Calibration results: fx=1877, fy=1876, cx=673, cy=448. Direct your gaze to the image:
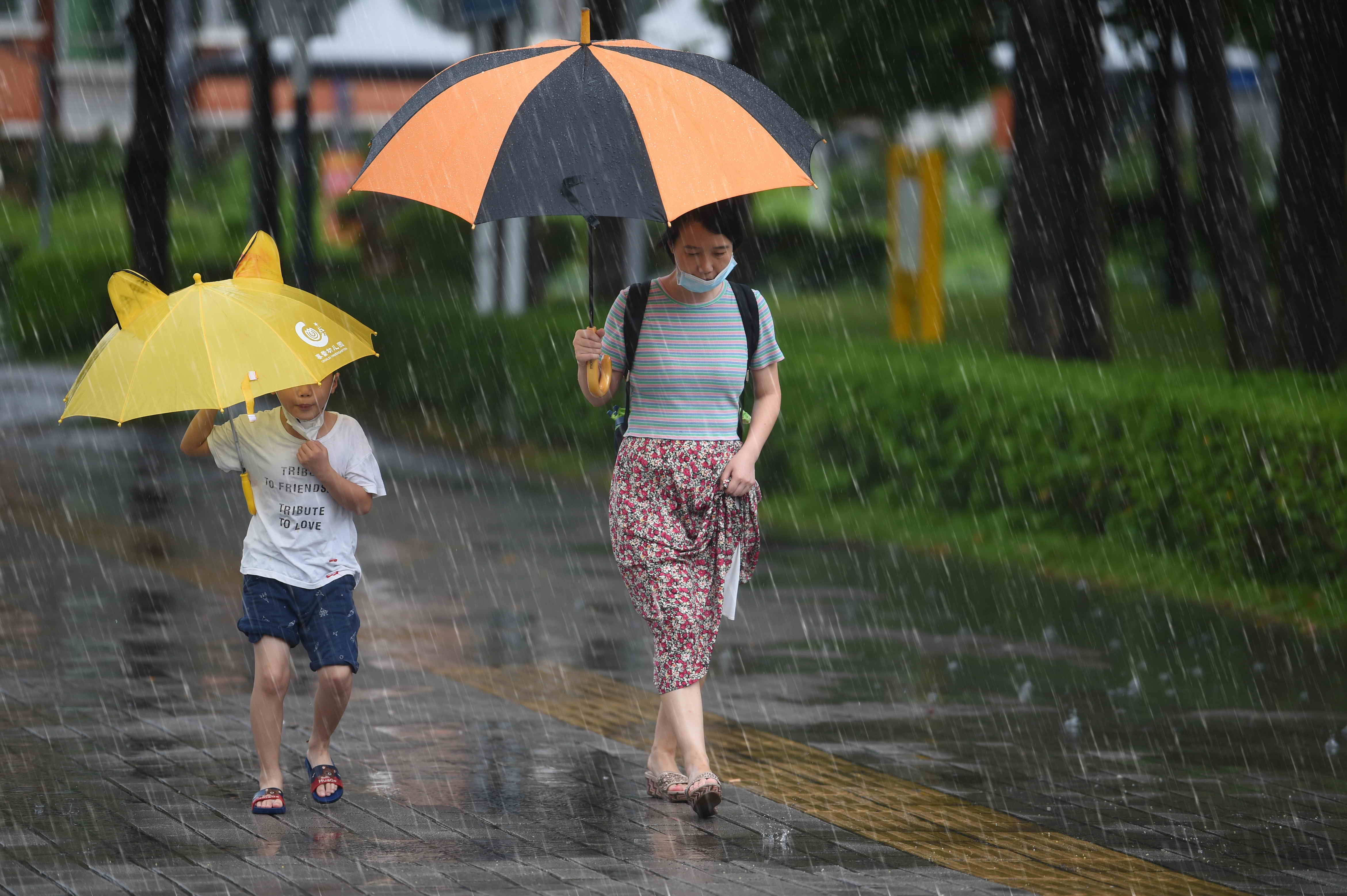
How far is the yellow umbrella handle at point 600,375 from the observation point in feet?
18.1

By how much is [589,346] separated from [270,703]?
1386mm

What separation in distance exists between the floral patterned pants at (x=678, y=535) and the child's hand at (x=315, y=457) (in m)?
0.87

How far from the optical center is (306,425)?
213 inches

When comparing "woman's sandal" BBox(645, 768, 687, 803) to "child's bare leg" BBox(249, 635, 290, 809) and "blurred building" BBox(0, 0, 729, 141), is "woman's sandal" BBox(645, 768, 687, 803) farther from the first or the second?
"blurred building" BBox(0, 0, 729, 141)

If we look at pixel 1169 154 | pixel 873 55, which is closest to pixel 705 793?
pixel 873 55

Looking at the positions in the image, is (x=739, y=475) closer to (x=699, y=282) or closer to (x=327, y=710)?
(x=699, y=282)

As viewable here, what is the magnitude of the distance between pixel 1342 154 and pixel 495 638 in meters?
9.49

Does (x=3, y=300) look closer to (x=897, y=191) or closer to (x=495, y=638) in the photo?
(x=897, y=191)

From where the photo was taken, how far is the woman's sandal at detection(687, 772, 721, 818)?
5.44 m

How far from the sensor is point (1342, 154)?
15047mm

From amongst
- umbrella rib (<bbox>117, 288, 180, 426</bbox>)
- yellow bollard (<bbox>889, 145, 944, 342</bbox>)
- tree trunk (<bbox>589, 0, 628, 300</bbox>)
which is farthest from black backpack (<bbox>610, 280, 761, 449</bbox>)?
yellow bollard (<bbox>889, 145, 944, 342</bbox>)

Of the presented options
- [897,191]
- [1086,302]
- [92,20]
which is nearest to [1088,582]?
[1086,302]

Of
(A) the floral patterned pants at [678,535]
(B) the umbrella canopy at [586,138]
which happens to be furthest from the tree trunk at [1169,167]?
(A) the floral patterned pants at [678,535]

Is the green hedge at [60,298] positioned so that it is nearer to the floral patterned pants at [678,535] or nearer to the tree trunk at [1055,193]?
the tree trunk at [1055,193]
